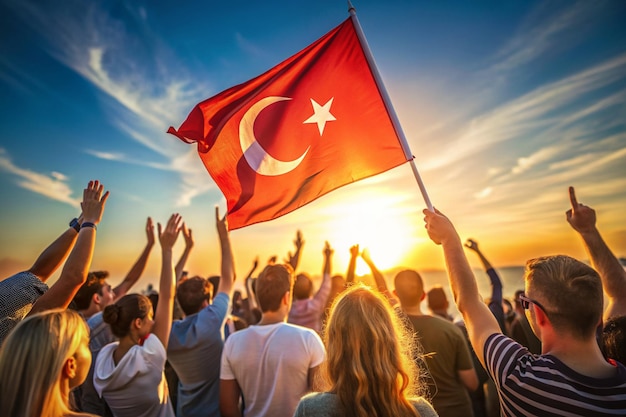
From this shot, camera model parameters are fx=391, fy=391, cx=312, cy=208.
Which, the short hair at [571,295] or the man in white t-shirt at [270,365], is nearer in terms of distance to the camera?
the short hair at [571,295]

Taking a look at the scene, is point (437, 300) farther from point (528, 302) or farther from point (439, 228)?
point (528, 302)

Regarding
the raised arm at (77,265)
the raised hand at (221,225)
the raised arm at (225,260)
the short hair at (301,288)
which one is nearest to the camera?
the raised arm at (77,265)

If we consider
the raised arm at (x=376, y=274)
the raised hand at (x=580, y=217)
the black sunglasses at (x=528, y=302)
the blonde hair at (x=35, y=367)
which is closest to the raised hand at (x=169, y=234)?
the blonde hair at (x=35, y=367)

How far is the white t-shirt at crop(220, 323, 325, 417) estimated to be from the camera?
353 cm

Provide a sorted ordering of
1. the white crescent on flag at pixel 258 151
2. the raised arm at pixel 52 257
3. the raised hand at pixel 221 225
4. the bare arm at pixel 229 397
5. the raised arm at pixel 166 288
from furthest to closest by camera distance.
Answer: the raised hand at pixel 221 225, the white crescent on flag at pixel 258 151, the raised arm at pixel 166 288, the bare arm at pixel 229 397, the raised arm at pixel 52 257

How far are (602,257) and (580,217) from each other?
39 cm

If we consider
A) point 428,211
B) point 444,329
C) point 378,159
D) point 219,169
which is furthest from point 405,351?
point 219,169

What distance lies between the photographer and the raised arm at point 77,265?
2.78 meters

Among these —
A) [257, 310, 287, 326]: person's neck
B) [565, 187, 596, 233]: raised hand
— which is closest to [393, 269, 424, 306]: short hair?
[257, 310, 287, 326]: person's neck

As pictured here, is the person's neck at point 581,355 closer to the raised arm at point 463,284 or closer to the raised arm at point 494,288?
the raised arm at point 463,284

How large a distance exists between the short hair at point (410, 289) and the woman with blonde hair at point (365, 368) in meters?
2.23

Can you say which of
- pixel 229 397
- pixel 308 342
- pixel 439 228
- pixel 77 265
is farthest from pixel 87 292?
pixel 439 228

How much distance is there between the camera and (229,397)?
12.1 ft

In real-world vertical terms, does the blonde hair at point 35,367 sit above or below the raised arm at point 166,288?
below
